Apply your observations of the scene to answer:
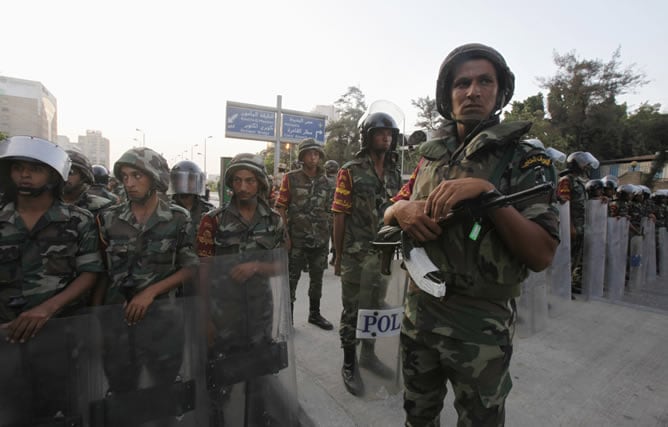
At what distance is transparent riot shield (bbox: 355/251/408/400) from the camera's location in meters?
2.26

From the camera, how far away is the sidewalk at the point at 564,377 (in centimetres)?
234

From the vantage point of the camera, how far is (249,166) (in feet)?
7.89

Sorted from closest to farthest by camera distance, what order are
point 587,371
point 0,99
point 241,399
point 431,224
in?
1. point 431,224
2. point 241,399
3. point 587,371
4. point 0,99

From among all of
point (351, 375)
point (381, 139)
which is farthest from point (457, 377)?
point (381, 139)

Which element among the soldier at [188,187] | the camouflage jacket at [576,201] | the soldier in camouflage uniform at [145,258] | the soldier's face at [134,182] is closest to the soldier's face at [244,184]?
the soldier in camouflage uniform at [145,258]

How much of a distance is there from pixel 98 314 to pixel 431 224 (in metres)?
1.44

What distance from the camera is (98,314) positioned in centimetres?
155

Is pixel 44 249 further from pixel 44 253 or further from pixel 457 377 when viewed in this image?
pixel 457 377

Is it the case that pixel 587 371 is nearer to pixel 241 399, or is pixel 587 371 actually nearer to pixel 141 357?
pixel 241 399

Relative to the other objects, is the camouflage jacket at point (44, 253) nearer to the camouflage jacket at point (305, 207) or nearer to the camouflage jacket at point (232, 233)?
the camouflage jacket at point (232, 233)

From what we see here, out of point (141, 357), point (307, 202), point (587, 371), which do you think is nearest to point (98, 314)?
point (141, 357)

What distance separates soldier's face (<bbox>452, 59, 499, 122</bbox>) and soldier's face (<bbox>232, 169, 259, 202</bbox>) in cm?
149

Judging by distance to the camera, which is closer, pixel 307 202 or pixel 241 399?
pixel 241 399

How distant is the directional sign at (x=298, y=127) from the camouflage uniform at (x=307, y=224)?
12.1 m
